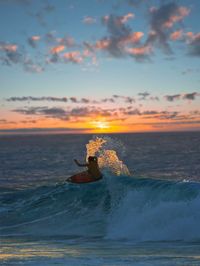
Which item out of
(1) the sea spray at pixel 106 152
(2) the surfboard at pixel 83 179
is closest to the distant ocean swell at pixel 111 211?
(2) the surfboard at pixel 83 179

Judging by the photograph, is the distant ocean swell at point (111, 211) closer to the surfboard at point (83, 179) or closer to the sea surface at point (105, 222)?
the sea surface at point (105, 222)

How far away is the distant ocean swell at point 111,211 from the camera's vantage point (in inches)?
693

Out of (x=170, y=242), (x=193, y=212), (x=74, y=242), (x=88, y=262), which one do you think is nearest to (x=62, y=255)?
(x=88, y=262)

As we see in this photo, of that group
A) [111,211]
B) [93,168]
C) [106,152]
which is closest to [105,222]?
[111,211]

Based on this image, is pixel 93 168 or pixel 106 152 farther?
pixel 106 152

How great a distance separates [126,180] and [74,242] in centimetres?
1022

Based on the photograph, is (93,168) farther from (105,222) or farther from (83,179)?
(105,222)

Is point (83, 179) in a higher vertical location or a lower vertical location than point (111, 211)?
higher

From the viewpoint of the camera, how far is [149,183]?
78.6 ft

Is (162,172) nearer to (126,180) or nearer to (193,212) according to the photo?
(126,180)

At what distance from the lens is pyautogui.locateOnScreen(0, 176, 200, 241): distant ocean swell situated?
17594 mm

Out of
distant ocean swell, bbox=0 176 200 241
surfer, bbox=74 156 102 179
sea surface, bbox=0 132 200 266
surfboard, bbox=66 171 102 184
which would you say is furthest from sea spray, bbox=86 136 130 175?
surfboard, bbox=66 171 102 184

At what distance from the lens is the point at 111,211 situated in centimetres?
2159

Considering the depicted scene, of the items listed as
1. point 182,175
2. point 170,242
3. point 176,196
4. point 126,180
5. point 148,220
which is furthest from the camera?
point 182,175
